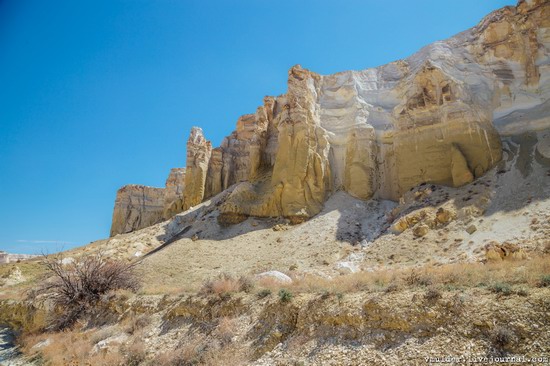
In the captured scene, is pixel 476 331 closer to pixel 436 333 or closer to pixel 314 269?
pixel 436 333

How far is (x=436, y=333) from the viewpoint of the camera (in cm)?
741

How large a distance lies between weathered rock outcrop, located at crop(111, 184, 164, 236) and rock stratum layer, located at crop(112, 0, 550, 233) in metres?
38.1

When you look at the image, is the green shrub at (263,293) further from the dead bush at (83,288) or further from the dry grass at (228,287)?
the dead bush at (83,288)

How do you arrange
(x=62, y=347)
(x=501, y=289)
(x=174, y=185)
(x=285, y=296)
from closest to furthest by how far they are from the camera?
(x=501, y=289) < (x=285, y=296) < (x=62, y=347) < (x=174, y=185)

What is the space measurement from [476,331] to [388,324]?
6.30 feet

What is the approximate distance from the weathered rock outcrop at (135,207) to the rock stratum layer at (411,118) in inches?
1500

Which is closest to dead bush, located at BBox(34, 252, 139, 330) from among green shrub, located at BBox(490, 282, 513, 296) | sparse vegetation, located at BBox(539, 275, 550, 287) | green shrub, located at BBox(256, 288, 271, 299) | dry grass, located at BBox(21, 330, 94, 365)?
dry grass, located at BBox(21, 330, 94, 365)

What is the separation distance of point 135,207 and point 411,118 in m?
57.6

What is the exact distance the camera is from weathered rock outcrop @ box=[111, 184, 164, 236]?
6662 cm

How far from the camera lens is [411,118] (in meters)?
29.9

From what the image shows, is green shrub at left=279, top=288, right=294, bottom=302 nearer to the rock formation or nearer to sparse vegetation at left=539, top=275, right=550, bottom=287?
sparse vegetation at left=539, top=275, right=550, bottom=287

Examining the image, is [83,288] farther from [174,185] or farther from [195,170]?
[174,185]

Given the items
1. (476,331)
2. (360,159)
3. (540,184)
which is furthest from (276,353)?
(360,159)

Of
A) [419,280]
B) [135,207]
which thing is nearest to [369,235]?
[419,280]
